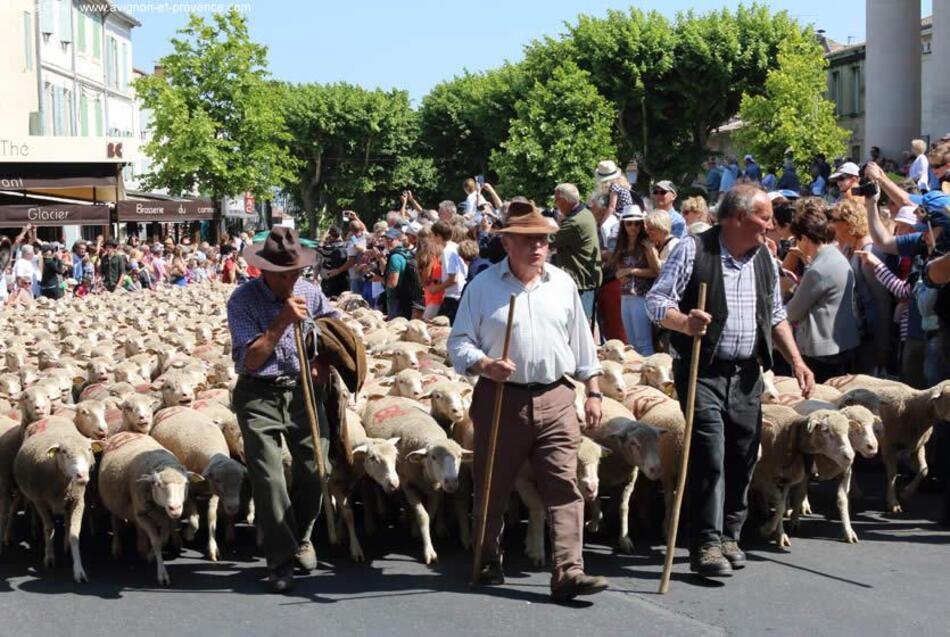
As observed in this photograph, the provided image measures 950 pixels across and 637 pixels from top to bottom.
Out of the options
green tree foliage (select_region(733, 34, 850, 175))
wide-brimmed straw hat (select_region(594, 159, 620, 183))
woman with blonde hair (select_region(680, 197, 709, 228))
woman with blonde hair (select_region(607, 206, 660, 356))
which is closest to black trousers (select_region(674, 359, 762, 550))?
woman with blonde hair (select_region(607, 206, 660, 356))

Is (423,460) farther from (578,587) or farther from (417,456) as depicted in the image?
(578,587)

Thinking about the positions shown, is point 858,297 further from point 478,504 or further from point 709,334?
point 478,504

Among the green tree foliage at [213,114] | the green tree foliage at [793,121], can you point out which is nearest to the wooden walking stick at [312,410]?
the green tree foliage at [793,121]

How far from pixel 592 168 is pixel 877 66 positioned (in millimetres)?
27563

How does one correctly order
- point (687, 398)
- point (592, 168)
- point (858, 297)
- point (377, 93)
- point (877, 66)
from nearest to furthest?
point (687, 398) < point (858, 297) < point (877, 66) < point (592, 168) < point (377, 93)

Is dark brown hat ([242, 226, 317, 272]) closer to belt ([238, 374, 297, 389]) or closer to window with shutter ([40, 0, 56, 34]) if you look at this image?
belt ([238, 374, 297, 389])

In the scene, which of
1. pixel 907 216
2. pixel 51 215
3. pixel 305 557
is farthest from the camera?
pixel 51 215

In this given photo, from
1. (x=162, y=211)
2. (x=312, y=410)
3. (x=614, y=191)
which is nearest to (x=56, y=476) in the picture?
(x=312, y=410)

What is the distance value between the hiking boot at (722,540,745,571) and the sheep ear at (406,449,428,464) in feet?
6.09

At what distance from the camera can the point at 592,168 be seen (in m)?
56.7

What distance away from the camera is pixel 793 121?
4059 cm

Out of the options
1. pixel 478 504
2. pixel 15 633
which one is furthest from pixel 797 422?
pixel 15 633

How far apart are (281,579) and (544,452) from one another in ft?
5.15

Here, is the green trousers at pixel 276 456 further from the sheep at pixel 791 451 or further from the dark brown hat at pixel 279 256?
the sheep at pixel 791 451
